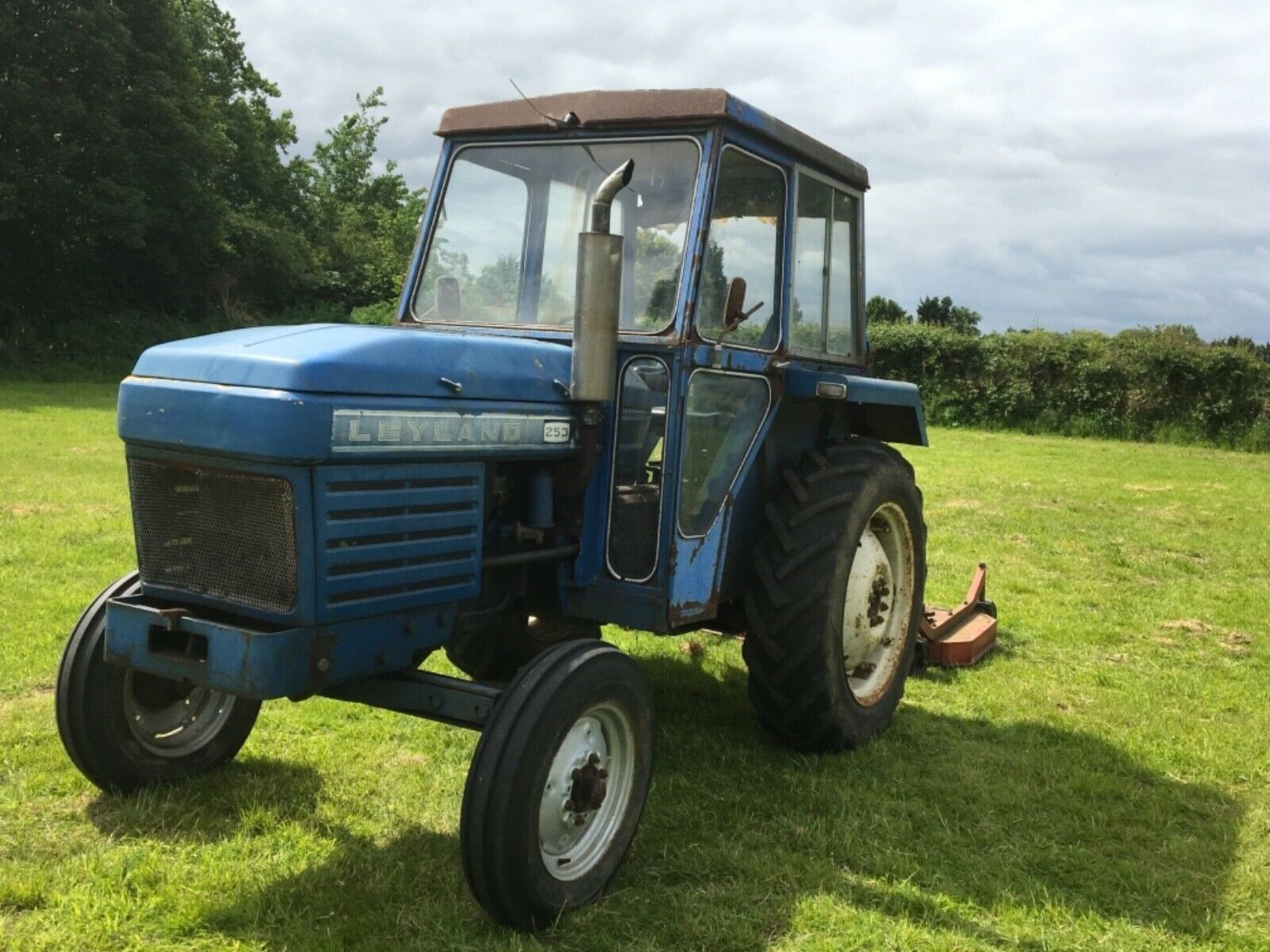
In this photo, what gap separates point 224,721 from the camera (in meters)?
3.90

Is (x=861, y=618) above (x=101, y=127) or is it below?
below

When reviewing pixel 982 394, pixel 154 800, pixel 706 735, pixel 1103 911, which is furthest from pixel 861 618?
pixel 982 394

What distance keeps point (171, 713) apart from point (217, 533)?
1143 millimetres

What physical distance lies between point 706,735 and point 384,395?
7.26ft

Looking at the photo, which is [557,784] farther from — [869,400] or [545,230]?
[869,400]

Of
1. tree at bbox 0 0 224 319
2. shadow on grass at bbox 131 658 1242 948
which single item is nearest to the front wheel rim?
shadow on grass at bbox 131 658 1242 948

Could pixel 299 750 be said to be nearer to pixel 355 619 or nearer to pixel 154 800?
pixel 154 800

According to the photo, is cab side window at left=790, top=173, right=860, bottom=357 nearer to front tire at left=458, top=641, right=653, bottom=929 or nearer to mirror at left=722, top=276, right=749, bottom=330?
mirror at left=722, top=276, right=749, bottom=330

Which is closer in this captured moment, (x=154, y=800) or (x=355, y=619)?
(x=355, y=619)

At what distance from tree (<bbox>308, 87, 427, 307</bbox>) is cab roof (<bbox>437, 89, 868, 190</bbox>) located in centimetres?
2137

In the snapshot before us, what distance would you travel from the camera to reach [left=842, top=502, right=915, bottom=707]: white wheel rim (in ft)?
15.0

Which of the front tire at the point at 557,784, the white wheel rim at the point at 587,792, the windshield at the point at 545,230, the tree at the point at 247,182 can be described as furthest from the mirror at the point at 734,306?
the tree at the point at 247,182

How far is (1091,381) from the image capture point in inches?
824

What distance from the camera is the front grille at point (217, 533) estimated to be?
9.58 feet
